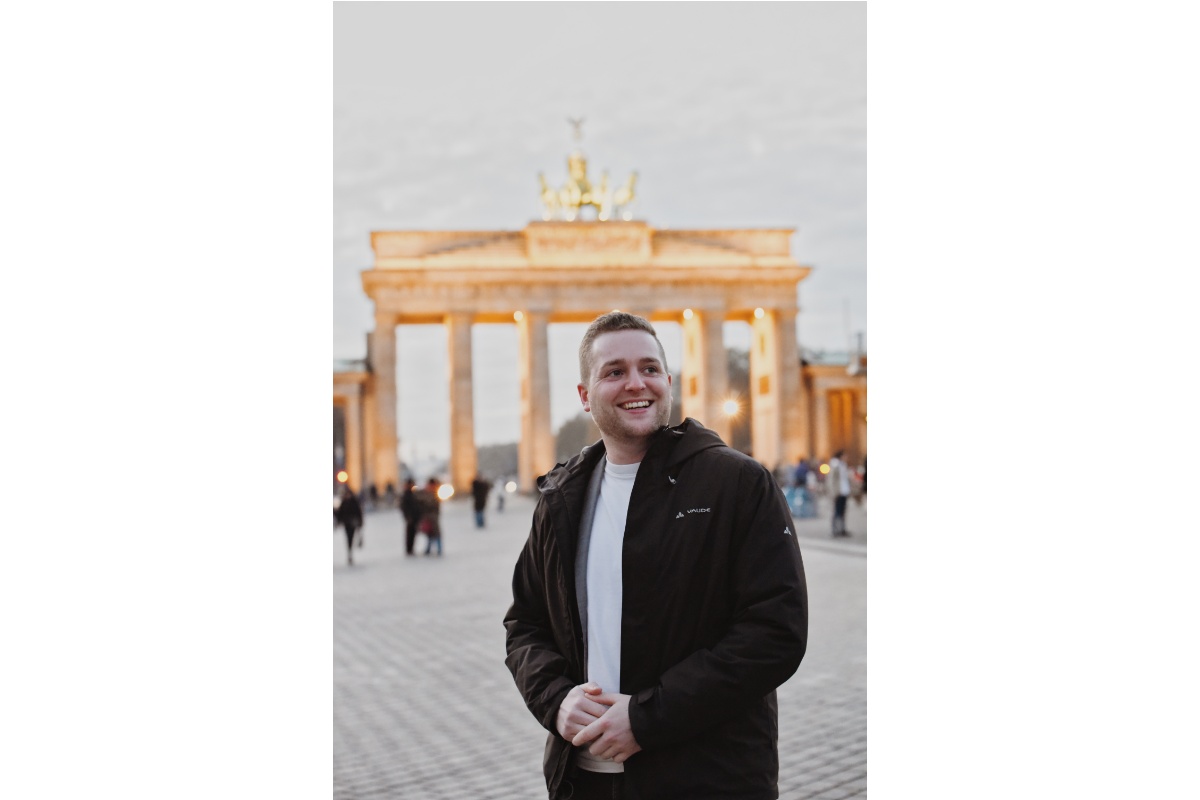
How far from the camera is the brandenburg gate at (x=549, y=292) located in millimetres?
53938

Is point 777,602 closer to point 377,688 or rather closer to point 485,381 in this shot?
point 377,688

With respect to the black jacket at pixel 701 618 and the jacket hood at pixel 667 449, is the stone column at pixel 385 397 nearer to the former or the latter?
the jacket hood at pixel 667 449

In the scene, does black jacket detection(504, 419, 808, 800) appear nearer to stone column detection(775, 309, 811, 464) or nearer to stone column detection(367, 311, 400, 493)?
stone column detection(367, 311, 400, 493)

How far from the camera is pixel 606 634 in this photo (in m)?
3.08

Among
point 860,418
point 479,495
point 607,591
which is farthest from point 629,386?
point 860,418

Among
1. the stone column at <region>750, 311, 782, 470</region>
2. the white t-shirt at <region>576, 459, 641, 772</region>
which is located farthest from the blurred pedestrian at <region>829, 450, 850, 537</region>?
the stone column at <region>750, 311, 782, 470</region>

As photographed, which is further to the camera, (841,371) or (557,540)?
(841,371)

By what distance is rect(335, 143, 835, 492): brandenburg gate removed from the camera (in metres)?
53.9

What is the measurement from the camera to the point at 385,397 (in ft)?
178

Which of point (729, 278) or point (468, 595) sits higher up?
point (729, 278)

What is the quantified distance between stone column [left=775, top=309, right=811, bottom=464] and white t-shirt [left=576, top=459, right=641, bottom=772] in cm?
5282

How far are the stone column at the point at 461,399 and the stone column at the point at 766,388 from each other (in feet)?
42.8

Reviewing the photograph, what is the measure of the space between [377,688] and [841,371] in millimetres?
53268
